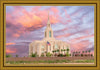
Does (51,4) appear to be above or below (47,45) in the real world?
above

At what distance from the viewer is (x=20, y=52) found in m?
10.7

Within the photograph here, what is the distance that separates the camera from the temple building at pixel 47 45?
11.0 meters

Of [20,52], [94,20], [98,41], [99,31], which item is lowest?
[20,52]

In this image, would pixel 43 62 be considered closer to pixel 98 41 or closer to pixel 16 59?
pixel 16 59

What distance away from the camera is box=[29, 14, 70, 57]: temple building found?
432 inches

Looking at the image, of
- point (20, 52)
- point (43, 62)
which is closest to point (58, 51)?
point (43, 62)

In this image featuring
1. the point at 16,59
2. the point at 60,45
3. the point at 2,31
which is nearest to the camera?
the point at 2,31

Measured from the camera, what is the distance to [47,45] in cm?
1202

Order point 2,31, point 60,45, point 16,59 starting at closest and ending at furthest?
point 2,31
point 16,59
point 60,45

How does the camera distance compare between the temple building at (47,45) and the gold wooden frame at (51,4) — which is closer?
the gold wooden frame at (51,4)

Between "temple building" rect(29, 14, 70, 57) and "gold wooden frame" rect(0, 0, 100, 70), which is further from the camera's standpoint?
"temple building" rect(29, 14, 70, 57)

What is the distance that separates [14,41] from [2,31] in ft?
3.91

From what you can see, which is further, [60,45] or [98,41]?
[60,45]

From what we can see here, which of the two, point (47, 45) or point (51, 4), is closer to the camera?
point (51, 4)
